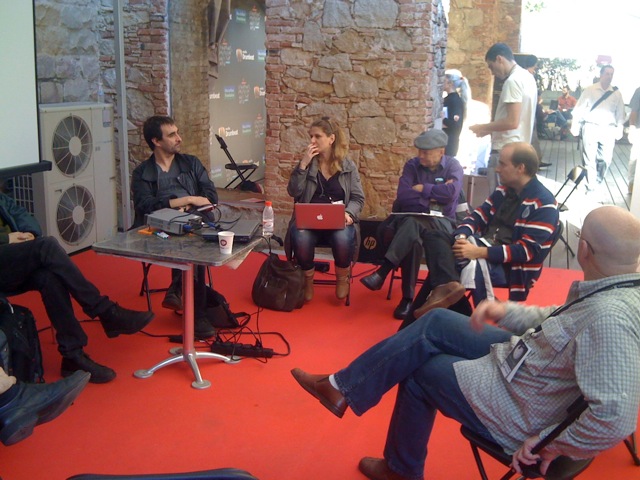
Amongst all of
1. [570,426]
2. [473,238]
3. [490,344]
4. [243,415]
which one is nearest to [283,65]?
[473,238]

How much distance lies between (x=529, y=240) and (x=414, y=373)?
158cm

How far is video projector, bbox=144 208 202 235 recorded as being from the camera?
12.5ft

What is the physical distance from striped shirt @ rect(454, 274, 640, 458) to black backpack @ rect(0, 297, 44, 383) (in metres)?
1.98

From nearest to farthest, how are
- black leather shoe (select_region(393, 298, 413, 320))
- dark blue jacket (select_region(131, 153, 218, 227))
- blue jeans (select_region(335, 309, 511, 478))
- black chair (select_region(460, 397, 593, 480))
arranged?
black chair (select_region(460, 397, 593, 480)) < blue jeans (select_region(335, 309, 511, 478)) < dark blue jacket (select_region(131, 153, 218, 227)) < black leather shoe (select_region(393, 298, 413, 320))

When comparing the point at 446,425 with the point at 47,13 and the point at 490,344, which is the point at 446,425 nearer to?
the point at 490,344

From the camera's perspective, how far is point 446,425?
11.0ft

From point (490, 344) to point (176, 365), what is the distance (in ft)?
6.49

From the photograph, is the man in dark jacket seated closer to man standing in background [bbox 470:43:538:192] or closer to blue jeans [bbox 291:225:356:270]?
blue jeans [bbox 291:225:356:270]

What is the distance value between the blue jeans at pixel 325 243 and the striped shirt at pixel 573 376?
8.19 feet

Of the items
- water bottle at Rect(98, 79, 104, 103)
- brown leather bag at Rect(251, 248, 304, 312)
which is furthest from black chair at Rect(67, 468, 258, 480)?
water bottle at Rect(98, 79, 104, 103)

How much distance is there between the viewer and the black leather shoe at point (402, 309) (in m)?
4.80

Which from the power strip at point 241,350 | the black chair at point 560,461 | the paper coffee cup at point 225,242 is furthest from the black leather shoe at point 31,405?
the black chair at point 560,461

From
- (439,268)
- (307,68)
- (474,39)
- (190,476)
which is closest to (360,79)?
(307,68)

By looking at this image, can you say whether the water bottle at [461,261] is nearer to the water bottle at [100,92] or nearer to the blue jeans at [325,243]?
the blue jeans at [325,243]
